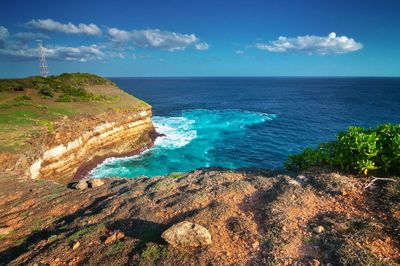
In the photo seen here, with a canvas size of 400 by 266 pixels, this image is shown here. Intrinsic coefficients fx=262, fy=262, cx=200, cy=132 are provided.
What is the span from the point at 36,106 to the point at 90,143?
33.1 ft

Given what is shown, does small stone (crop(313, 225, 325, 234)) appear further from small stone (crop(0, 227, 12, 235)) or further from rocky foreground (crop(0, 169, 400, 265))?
small stone (crop(0, 227, 12, 235))

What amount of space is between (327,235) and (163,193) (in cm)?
739

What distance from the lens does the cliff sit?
2600 centimetres

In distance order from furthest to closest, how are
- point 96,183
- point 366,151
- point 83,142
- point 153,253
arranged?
point 83,142 → point 96,183 → point 366,151 → point 153,253

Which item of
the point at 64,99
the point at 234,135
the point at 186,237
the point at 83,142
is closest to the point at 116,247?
the point at 186,237

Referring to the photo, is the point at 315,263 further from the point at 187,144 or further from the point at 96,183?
the point at 187,144

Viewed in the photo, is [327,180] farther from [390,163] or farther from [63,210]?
[63,210]

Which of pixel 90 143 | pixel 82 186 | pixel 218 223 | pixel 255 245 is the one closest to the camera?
pixel 255 245

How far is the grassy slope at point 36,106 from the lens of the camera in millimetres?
27484

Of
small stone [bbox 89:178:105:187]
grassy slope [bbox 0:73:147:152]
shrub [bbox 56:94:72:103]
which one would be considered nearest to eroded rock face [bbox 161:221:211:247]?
small stone [bbox 89:178:105:187]

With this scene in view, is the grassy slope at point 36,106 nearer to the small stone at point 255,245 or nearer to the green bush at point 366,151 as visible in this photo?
the small stone at point 255,245

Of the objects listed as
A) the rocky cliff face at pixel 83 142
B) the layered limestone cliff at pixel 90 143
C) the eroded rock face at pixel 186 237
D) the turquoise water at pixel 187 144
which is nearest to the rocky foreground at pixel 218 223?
the eroded rock face at pixel 186 237

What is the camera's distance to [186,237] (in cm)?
834

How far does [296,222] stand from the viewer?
9.40 metres
